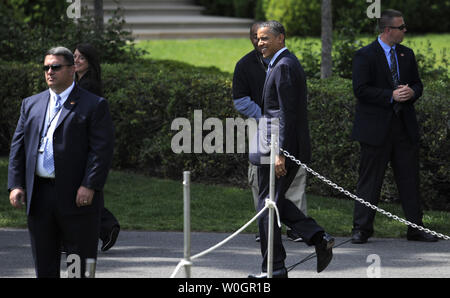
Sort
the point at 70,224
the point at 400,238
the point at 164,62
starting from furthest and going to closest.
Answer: the point at 164,62 → the point at 400,238 → the point at 70,224

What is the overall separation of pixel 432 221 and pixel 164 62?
7070 mm

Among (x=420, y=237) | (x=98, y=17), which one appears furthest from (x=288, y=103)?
(x=98, y=17)

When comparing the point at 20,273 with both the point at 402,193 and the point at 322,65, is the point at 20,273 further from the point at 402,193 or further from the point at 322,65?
the point at 322,65

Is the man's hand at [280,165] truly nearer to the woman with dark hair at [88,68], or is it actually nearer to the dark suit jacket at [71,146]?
the dark suit jacket at [71,146]

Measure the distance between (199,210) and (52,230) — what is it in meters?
3.64

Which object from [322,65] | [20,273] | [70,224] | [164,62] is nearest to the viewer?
[70,224]

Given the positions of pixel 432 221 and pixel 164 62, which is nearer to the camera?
pixel 432 221

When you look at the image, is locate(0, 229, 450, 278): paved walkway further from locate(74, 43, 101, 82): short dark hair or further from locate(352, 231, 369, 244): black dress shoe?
locate(74, 43, 101, 82): short dark hair

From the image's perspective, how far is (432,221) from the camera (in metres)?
8.46

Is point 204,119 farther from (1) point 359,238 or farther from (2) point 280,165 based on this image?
(2) point 280,165

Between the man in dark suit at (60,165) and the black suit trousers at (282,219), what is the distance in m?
1.40

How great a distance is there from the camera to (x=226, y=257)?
23.9 ft

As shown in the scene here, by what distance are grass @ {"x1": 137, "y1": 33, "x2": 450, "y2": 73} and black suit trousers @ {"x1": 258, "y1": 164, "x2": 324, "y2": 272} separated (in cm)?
1144
